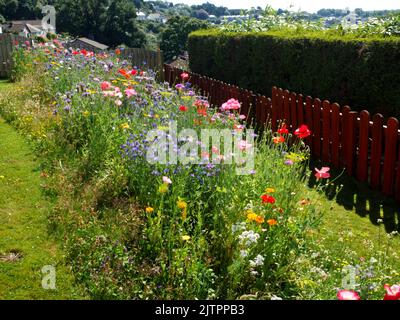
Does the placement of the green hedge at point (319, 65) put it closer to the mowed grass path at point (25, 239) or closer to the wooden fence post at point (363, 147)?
the wooden fence post at point (363, 147)

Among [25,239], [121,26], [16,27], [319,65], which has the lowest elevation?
[16,27]

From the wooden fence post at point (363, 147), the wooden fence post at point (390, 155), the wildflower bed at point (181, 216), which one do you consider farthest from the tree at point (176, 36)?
the wildflower bed at point (181, 216)

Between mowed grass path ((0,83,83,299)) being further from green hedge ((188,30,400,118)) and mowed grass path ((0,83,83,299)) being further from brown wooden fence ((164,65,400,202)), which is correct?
green hedge ((188,30,400,118))

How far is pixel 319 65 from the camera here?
7668mm

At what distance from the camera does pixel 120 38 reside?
227 ft

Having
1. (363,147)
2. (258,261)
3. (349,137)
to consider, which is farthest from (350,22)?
(258,261)

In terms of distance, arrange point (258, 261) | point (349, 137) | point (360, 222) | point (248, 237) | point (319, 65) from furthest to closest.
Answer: point (319, 65) < point (349, 137) < point (360, 222) < point (248, 237) < point (258, 261)

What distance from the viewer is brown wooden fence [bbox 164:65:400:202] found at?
537 cm

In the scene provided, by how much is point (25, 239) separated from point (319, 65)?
220 inches

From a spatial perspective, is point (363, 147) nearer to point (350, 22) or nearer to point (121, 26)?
point (350, 22)

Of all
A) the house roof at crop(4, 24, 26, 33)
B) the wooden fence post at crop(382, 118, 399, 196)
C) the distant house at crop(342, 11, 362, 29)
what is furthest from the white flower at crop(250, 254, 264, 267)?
the house roof at crop(4, 24, 26, 33)

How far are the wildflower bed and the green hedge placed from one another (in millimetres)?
2453
